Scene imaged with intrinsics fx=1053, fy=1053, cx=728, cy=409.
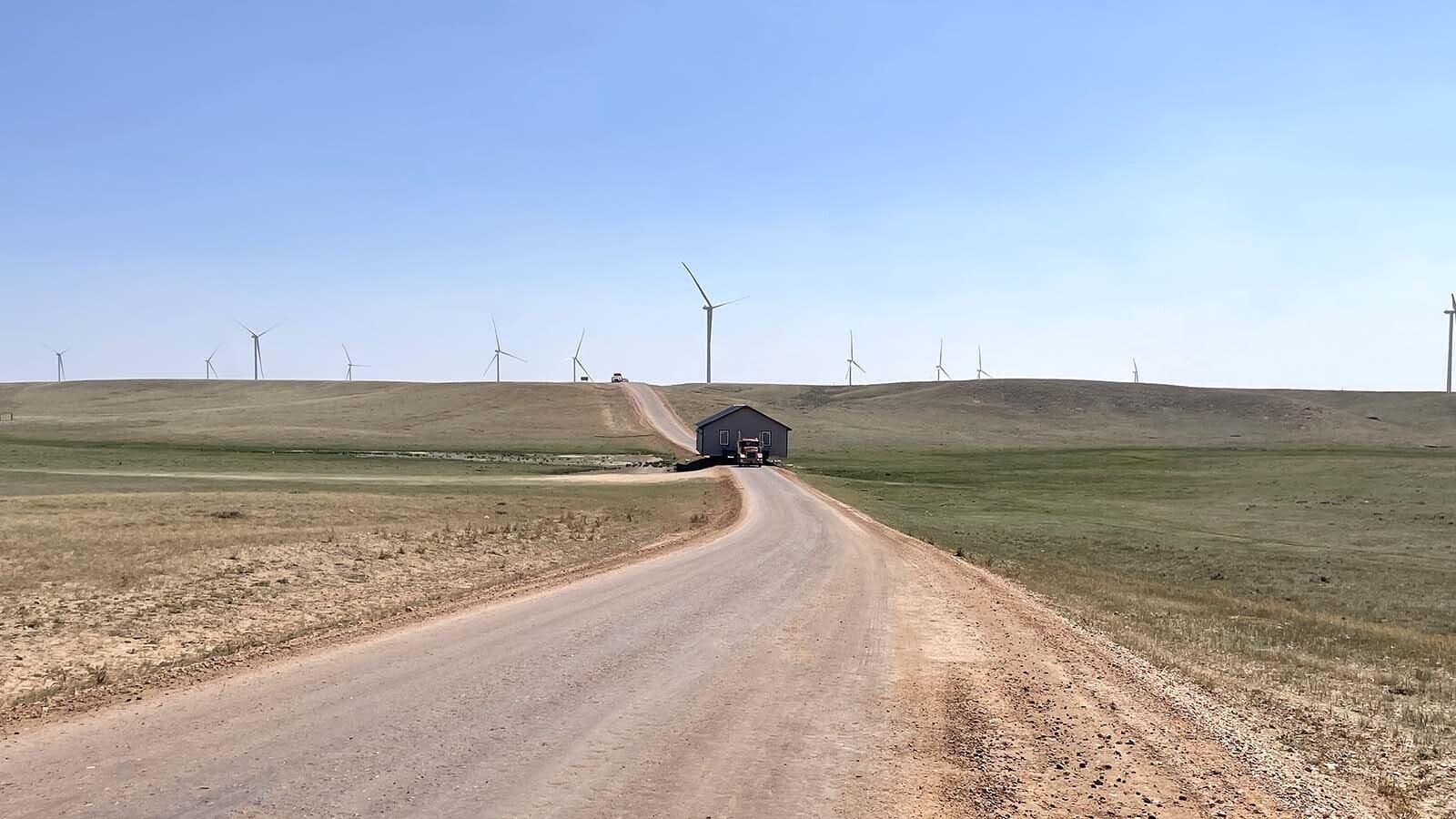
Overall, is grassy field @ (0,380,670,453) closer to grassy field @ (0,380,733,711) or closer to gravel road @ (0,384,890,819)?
grassy field @ (0,380,733,711)

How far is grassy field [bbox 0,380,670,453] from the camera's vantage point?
116375mm

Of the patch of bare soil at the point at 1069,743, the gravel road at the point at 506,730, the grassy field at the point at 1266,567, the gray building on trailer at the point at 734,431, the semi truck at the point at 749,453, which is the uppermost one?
the gray building on trailer at the point at 734,431

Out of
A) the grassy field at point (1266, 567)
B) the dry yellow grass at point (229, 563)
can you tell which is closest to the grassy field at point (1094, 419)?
the grassy field at point (1266, 567)

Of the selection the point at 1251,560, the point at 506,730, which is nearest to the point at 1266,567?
the point at 1251,560

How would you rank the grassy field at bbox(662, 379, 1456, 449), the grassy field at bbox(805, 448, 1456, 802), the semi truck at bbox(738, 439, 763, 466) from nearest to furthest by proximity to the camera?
1. the grassy field at bbox(805, 448, 1456, 802)
2. the semi truck at bbox(738, 439, 763, 466)
3. the grassy field at bbox(662, 379, 1456, 449)

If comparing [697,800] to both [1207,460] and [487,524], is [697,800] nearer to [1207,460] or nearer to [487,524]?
[487,524]

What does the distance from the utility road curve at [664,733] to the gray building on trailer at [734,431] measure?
83.3m

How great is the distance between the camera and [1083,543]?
41781mm

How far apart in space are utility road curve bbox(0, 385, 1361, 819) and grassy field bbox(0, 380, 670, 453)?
95077mm

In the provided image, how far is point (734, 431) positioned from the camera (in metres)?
102

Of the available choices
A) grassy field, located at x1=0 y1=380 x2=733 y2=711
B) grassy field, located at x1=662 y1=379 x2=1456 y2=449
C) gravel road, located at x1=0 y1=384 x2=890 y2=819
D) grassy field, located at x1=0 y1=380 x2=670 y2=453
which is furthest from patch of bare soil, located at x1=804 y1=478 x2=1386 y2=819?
grassy field, located at x1=662 y1=379 x2=1456 y2=449

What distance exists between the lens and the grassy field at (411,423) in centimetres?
11638

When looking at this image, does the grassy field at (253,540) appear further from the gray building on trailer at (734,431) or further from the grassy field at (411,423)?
the grassy field at (411,423)

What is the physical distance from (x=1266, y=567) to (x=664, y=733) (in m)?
31.2
